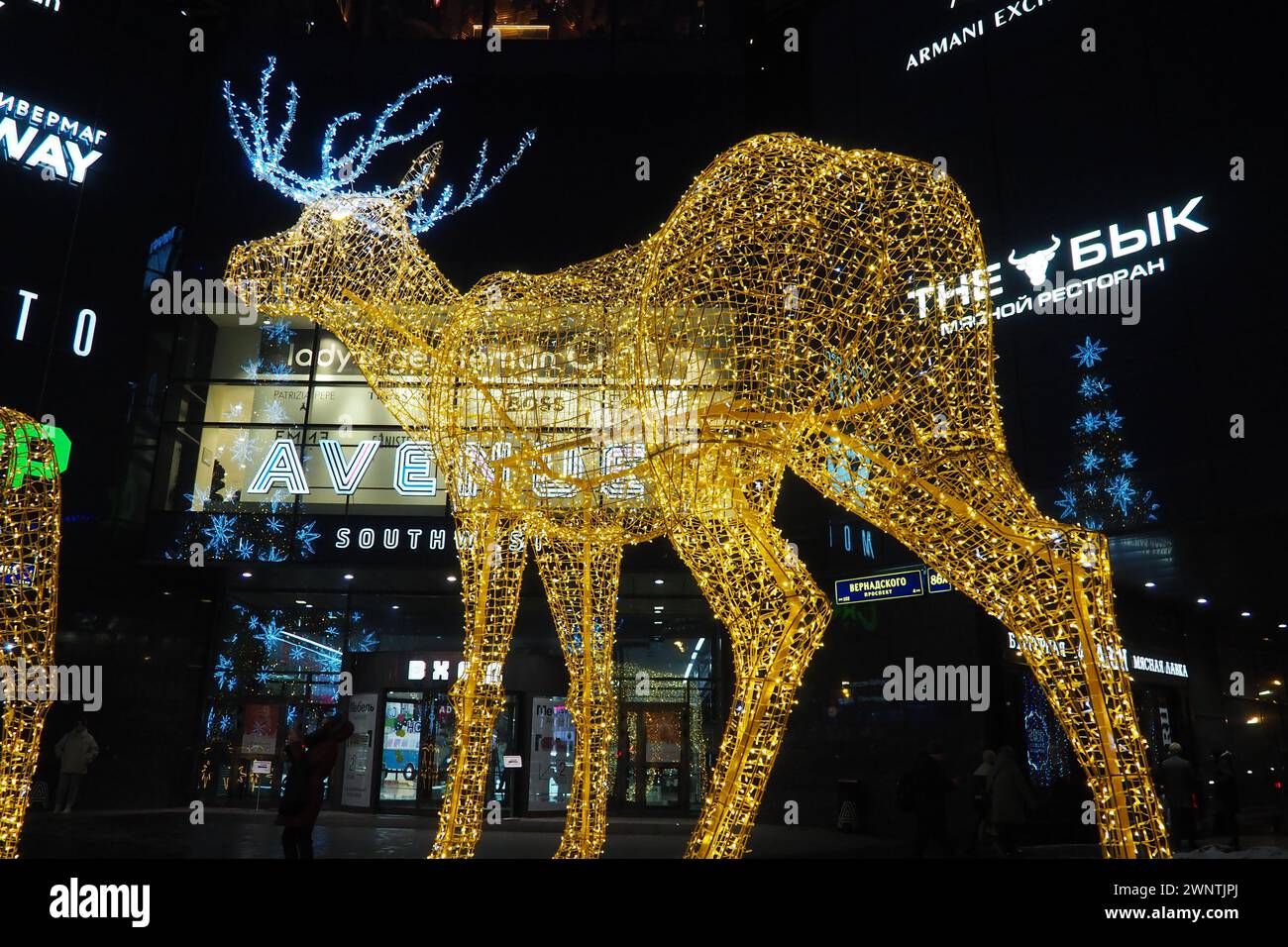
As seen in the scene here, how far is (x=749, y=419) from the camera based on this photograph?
473 centimetres

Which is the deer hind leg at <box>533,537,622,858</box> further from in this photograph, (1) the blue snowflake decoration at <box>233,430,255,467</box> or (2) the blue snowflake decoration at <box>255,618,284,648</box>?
(2) the blue snowflake decoration at <box>255,618,284,648</box>

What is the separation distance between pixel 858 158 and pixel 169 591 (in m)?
13.7

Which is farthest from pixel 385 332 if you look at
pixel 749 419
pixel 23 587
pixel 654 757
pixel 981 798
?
pixel 654 757

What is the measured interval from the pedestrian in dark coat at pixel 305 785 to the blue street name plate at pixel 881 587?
7.97m

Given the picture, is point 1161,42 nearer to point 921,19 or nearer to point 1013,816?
point 921,19

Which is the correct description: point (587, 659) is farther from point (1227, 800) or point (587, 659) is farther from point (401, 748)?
point (401, 748)

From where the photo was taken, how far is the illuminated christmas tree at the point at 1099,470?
33.2 feet

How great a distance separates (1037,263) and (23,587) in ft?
34.7

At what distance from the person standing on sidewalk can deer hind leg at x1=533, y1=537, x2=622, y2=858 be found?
9.22m

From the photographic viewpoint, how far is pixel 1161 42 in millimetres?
10719

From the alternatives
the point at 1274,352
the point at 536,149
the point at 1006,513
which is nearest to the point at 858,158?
the point at 1006,513

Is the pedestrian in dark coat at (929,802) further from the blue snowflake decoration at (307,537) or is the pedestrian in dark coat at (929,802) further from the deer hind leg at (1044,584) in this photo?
the blue snowflake decoration at (307,537)

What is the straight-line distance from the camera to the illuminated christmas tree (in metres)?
10.1

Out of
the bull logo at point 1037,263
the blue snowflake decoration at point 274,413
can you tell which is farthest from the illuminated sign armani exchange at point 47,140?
the bull logo at point 1037,263
